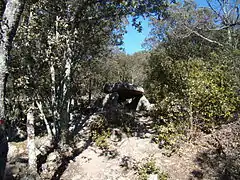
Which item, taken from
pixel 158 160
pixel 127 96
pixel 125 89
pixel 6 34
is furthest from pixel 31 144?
pixel 127 96

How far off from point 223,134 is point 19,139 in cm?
1032

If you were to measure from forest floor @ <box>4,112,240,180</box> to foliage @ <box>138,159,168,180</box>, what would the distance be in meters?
0.06

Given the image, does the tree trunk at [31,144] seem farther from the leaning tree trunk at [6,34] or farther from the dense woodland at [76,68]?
the leaning tree trunk at [6,34]

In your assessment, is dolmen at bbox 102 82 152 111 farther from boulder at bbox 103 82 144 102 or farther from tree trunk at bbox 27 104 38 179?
tree trunk at bbox 27 104 38 179

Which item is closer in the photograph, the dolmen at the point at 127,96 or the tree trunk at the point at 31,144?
the tree trunk at the point at 31,144

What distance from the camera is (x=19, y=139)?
43.8 feet

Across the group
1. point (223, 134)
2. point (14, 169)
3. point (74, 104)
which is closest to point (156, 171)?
point (223, 134)

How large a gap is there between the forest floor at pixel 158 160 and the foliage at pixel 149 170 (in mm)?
62

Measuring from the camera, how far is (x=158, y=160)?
27.1 ft

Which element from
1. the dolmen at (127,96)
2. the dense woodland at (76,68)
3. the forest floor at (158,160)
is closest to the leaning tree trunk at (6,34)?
the dense woodland at (76,68)

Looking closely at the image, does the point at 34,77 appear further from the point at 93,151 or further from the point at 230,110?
the point at 230,110

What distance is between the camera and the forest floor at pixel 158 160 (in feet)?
23.9

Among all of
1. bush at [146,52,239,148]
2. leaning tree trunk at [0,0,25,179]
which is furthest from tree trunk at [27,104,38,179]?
bush at [146,52,239,148]

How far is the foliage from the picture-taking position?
7257mm
